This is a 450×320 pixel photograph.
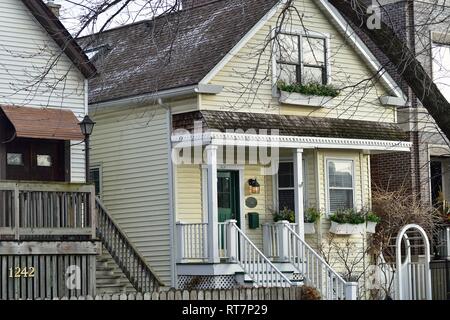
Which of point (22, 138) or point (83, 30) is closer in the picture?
point (83, 30)

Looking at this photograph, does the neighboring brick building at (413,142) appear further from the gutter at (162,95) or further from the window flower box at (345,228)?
the gutter at (162,95)

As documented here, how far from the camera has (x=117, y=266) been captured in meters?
25.1

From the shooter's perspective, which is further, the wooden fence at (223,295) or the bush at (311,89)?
the bush at (311,89)

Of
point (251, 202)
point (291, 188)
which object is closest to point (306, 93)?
point (291, 188)

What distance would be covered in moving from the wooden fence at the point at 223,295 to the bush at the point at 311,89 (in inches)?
234

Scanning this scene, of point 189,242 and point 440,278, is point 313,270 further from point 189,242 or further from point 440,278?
point 440,278

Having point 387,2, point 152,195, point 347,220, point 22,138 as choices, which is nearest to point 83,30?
point 22,138

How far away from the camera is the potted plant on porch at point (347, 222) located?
2739 cm

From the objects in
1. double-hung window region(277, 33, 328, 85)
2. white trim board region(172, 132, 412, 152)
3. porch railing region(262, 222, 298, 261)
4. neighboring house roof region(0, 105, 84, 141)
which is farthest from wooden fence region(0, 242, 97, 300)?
double-hung window region(277, 33, 328, 85)

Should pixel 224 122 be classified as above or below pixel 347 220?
above

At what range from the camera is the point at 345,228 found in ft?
90.2

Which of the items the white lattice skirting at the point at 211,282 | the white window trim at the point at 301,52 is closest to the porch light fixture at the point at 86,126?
the white lattice skirting at the point at 211,282

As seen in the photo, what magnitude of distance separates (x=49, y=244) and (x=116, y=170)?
6.03 metres
